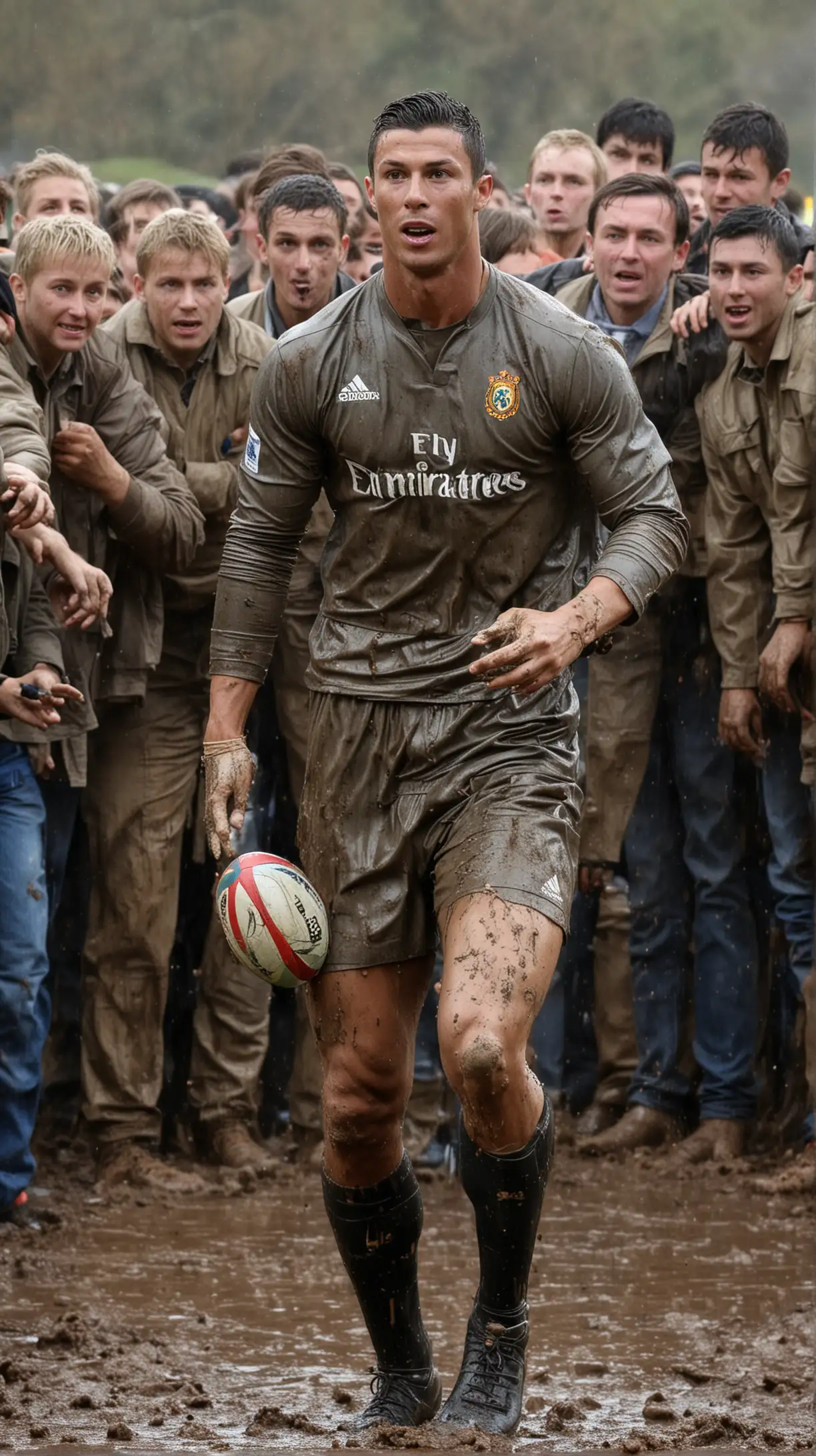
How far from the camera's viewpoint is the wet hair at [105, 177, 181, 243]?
9.97 m

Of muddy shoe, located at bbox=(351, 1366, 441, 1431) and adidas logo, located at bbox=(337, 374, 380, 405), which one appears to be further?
muddy shoe, located at bbox=(351, 1366, 441, 1431)

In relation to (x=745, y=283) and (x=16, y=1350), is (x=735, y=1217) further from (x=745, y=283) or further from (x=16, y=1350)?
(x=745, y=283)

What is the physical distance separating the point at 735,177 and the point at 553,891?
4.53 m

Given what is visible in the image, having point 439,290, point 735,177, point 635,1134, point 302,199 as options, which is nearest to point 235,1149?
point 635,1134

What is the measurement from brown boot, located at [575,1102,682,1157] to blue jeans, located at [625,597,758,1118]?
0.16 feet

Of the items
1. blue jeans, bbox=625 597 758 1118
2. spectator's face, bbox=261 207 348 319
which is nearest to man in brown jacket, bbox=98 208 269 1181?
spectator's face, bbox=261 207 348 319

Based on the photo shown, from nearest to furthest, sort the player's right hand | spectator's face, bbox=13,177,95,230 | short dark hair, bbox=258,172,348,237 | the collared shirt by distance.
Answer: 1. the player's right hand
2. the collared shirt
3. short dark hair, bbox=258,172,348,237
4. spectator's face, bbox=13,177,95,230

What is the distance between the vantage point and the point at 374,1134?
17.8 feet

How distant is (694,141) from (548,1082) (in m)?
16.8

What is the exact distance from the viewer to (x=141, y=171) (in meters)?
21.0

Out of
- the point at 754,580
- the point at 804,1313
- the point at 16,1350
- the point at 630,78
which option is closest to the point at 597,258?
the point at 754,580

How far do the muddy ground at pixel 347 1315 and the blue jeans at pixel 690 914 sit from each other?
0.38 meters

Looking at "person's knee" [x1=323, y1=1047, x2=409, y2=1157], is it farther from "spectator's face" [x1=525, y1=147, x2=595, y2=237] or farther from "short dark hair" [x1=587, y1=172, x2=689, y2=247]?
"spectator's face" [x1=525, y1=147, x2=595, y2=237]

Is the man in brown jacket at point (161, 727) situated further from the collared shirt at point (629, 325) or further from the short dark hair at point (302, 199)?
the collared shirt at point (629, 325)
